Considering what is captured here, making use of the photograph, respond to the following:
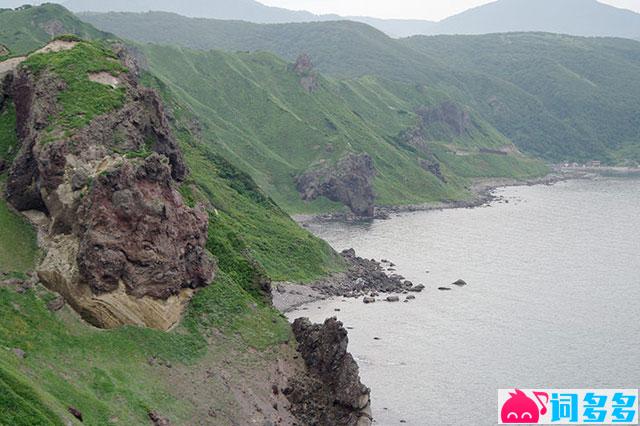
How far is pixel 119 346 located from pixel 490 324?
213 ft

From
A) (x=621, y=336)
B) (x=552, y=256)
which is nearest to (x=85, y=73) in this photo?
(x=621, y=336)

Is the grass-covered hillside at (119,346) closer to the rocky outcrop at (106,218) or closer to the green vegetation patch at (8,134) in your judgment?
the green vegetation patch at (8,134)

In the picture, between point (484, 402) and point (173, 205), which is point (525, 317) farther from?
point (173, 205)

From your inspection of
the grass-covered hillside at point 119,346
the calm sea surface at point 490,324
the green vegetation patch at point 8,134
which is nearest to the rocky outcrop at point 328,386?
the grass-covered hillside at point 119,346

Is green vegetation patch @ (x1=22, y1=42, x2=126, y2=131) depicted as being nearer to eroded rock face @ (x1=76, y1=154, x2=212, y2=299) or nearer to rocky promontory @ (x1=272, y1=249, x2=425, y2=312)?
eroded rock face @ (x1=76, y1=154, x2=212, y2=299)

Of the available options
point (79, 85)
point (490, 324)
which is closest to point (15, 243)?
point (79, 85)

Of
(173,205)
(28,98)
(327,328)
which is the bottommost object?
(327,328)

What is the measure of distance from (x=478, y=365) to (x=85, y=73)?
60381 mm

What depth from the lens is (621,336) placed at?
355 ft

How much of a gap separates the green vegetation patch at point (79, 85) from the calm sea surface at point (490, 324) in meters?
44.4

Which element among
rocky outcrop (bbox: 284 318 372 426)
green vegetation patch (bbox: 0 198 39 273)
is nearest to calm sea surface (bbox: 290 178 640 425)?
rocky outcrop (bbox: 284 318 372 426)

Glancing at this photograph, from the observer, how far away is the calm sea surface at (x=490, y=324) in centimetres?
8812

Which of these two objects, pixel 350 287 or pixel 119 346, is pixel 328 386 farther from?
pixel 350 287

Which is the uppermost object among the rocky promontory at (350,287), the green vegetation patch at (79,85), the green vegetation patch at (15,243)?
the green vegetation patch at (79,85)
